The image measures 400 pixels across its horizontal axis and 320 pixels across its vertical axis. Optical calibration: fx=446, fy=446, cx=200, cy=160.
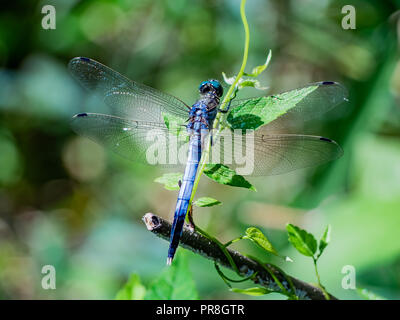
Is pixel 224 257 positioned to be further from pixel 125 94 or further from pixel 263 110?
pixel 125 94

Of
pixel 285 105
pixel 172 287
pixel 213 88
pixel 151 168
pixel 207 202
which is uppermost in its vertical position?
pixel 151 168

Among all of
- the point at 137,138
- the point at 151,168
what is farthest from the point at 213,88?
the point at 151,168

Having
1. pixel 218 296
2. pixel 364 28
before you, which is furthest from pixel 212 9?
pixel 218 296

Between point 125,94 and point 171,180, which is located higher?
point 125,94

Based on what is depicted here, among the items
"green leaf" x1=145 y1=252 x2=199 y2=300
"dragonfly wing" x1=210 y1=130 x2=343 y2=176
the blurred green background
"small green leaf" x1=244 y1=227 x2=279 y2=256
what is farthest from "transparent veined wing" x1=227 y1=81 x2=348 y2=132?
the blurred green background

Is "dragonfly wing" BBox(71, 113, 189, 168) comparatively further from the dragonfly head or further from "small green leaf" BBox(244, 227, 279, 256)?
"small green leaf" BBox(244, 227, 279, 256)
